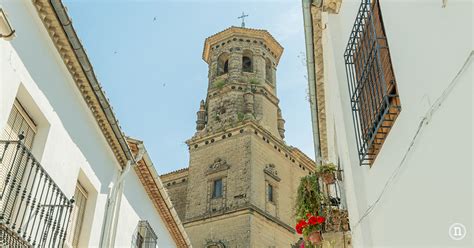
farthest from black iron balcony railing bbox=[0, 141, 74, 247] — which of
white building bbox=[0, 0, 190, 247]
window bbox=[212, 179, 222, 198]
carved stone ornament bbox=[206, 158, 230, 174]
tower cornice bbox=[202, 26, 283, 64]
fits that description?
tower cornice bbox=[202, 26, 283, 64]

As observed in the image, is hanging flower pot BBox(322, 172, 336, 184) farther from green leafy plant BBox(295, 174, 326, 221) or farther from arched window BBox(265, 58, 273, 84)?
arched window BBox(265, 58, 273, 84)

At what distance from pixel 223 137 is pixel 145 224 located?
567 inches

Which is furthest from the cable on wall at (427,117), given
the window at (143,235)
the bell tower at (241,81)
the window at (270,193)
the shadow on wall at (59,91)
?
the bell tower at (241,81)

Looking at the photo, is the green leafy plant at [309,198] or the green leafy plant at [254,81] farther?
the green leafy plant at [254,81]

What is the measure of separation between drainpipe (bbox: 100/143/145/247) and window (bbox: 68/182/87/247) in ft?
2.04

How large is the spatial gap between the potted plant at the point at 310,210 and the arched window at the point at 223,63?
21.6m

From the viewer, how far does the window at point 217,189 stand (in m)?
23.0

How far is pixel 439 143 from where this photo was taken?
315 centimetres

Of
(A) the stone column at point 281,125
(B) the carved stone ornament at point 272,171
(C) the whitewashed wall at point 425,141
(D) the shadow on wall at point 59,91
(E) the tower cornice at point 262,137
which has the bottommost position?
(C) the whitewashed wall at point 425,141

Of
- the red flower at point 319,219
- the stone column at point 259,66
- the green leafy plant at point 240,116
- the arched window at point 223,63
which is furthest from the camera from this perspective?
the arched window at point 223,63

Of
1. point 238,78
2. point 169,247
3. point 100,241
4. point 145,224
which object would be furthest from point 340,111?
point 238,78

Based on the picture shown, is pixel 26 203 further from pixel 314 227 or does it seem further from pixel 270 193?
pixel 270 193

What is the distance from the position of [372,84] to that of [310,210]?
2536mm

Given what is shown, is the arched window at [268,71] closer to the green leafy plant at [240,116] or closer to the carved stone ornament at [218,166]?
the green leafy plant at [240,116]
